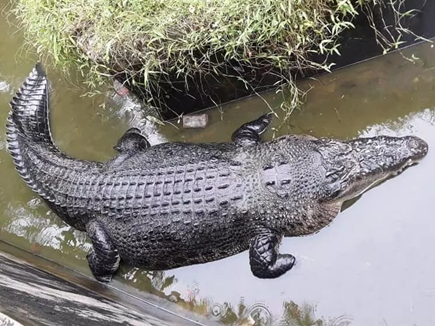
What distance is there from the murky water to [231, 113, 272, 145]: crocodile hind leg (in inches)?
3.2

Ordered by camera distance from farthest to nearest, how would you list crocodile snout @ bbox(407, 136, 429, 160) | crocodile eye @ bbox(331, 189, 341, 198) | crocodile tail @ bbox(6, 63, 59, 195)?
crocodile tail @ bbox(6, 63, 59, 195)
crocodile snout @ bbox(407, 136, 429, 160)
crocodile eye @ bbox(331, 189, 341, 198)

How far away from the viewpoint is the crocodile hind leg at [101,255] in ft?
11.3

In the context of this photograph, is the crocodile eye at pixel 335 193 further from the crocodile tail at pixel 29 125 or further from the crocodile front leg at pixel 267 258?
the crocodile tail at pixel 29 125

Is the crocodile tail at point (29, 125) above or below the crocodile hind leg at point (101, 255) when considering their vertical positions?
above

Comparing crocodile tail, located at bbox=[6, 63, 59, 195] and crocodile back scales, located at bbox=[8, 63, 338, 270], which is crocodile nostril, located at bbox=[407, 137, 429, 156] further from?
crocodile tail, located at bbox=[6, 63, 59, 195]

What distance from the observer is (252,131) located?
3645 mm

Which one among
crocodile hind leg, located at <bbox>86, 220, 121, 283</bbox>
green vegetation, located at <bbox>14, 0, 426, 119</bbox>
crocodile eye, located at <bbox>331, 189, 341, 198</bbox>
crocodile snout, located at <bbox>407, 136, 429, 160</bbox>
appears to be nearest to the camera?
green vegetation, located at <bbox>14, 0, 426, 119</bbox>

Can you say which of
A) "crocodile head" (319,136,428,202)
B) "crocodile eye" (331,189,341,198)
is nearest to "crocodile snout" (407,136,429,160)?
"crocodile head" (319,136,428,202)

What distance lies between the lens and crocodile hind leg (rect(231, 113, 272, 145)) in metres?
3.57

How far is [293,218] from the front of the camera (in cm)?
329

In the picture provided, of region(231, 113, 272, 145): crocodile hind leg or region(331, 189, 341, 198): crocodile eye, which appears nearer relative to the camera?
region(331, 189, 341, 198): crocodile eye

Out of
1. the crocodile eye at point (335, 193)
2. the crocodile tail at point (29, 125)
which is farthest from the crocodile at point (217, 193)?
the crocodile tail at point (29, 125)

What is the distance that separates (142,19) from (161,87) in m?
0.52

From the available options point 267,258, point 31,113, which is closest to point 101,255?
point 267,258
